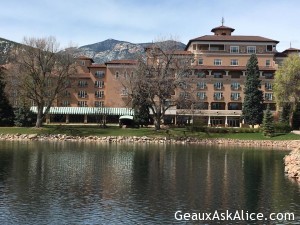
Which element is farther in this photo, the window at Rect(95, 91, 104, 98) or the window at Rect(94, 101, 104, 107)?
the window at Rect(95, 91, 104, 98)

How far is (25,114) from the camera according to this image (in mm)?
78812

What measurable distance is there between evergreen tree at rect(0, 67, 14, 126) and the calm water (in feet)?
114

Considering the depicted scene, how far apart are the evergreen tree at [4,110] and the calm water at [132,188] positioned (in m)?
34.6

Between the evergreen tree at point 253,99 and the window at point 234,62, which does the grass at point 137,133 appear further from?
the window at point 234,62

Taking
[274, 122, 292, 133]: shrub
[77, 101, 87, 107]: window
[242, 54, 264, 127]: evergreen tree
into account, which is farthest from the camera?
[77, 101, 87, 107]: window

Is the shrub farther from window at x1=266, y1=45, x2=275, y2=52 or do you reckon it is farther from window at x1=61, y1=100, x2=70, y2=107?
window at x1=61, y1=100, x2=70, y2=107

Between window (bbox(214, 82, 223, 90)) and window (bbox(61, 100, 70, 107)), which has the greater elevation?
window (bbox(214, 82, 223, 90))

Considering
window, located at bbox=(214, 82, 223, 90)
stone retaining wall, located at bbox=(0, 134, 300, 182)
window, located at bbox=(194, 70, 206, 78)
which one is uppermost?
window, located at bbox=(194, 70, 206, 78)

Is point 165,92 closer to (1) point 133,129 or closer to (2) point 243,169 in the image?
(1) point 133,129

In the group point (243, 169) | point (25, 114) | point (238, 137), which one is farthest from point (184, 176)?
point (25, 114)

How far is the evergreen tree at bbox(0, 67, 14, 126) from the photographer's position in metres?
78.1

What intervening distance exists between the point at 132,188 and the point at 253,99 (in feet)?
196

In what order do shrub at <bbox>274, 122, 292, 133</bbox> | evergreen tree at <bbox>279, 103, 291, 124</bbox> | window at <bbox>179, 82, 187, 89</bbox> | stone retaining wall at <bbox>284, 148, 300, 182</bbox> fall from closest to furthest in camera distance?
stone retaining wall at <bbox>284, 148, 300, 182</bbox> < window at <bbox>179, 82, 187, 89</bbox> < shrub at <bbox>274, 122, 292, 133</bbox> < evergreen tree at <bbox>279, 103, 291, 124</bbox>

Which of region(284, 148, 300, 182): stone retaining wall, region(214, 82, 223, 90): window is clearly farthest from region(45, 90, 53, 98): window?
region(284, 148, 300, 182): stone retaining wall
